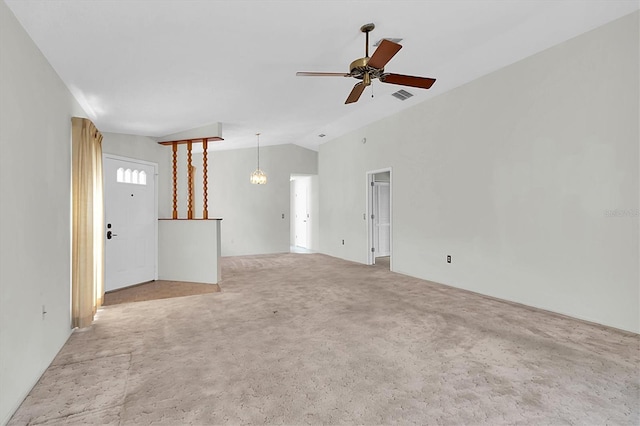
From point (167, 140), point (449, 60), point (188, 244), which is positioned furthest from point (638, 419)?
point (167, 140)

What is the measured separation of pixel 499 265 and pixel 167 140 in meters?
5.60

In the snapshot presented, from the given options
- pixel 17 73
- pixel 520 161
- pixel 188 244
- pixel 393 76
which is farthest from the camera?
pixel 188 244

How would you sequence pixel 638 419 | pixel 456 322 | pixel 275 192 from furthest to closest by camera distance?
pixel 275 192 < pixel 456 322 < pixel 638 419

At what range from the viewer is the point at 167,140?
Result: 19.1 ft

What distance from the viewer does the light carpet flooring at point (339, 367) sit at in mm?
2008

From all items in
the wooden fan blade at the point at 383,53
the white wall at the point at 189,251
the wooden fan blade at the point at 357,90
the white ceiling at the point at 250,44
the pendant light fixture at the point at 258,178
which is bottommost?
the white wall at the point at 189,251

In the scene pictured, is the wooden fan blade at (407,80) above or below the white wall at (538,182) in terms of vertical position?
above

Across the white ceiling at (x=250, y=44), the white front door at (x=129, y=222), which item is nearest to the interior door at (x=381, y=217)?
the white ceiling at (x=250, y=44)

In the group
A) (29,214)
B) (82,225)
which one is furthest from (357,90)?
(82,225)

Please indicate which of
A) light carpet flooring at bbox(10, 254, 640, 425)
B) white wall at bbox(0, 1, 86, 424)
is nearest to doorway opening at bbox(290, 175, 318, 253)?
light carpet flooring at bbox(10, 254, 640, 425)

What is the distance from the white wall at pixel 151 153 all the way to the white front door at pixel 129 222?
0.42ft

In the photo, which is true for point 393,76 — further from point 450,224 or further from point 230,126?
point 230,126

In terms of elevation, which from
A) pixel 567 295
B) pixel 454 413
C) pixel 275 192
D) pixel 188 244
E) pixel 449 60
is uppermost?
pixel 449 60

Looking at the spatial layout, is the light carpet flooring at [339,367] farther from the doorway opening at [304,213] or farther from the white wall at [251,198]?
the doorway opening at [304,213]
